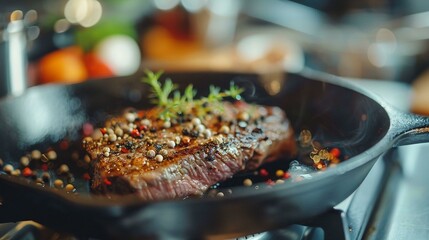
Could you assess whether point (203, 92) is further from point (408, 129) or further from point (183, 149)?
point (408, 129)

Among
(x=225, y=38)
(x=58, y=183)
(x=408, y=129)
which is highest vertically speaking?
(x=408, y=129)

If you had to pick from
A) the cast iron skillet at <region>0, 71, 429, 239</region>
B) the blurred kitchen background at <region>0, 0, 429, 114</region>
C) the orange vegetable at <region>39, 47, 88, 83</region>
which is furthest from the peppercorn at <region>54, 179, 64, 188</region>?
the orange vegetable at <region>39, 47, 88, 83</region>

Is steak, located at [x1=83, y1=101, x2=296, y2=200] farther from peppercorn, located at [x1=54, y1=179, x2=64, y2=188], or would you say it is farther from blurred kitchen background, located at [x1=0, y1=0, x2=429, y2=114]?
blurred kitchen background, located at [x1=0, y1=0, x2=429, y2=114]

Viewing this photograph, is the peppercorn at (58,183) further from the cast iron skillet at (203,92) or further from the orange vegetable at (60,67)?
the orange vegetable at (60,67)

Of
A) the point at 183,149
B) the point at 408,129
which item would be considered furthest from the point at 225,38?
the point at 408,129

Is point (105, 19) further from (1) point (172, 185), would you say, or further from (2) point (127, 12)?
(1) point (172, 185)

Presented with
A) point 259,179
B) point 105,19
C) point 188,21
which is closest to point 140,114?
point 259,179
